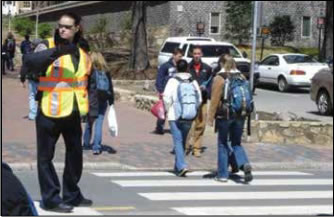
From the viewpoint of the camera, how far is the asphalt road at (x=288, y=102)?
22.2m

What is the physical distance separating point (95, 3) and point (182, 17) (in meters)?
23.2

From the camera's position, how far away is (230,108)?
35.3ft

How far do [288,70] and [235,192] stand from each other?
19435 mm

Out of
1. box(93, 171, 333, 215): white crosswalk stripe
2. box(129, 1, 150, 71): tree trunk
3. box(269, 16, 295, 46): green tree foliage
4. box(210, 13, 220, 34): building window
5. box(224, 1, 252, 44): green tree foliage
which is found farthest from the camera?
box(224, 1, 252, 44): green tree foliage

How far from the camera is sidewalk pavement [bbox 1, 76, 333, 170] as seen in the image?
41.1 feet

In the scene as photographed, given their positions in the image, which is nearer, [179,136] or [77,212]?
[77,212]

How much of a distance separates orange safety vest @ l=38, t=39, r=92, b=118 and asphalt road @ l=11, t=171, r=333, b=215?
3.51 feet

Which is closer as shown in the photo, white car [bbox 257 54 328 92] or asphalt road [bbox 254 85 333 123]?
asphalt road [bbox 254 85 333 123]

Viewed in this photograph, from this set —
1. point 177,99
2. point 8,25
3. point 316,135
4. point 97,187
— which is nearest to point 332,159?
point 316,135

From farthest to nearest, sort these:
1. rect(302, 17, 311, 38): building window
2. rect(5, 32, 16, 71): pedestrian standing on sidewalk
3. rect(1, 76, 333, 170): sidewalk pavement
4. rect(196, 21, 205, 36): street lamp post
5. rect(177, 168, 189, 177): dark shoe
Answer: rect(302, 17, 311, 38): building window
rect(5, 32, 16, 71): pedestrian standing on sidewalk
rect(196, 21, 205, 36): street lamp post
rect(1, 76, 333, 170): sidewalk pavement
rect(177, 168, 189, 177): dark shoe

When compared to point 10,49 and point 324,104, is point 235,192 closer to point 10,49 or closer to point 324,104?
point 324,104

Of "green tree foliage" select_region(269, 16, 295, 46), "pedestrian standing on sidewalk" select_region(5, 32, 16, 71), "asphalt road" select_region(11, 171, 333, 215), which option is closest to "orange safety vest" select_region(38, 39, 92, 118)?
"asphalt road" select_region(11, 171, 333, 215)

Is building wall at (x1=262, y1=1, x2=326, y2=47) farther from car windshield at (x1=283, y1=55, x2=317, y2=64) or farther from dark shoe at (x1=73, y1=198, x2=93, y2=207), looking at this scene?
dark shoe at (x1=73, y1=198, x2=93, y2=207)

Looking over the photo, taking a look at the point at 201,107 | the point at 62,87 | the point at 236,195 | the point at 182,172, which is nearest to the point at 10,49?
the point at 201,107
